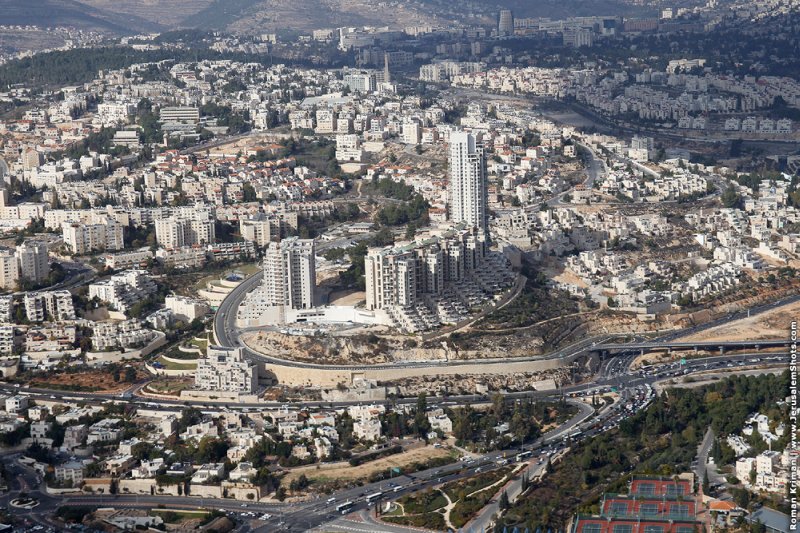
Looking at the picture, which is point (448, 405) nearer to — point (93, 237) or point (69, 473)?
point (69, 473)

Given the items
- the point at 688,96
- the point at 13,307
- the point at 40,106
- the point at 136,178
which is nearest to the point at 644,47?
the point at 688,96

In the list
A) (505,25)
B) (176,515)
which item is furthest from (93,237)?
(505,25)

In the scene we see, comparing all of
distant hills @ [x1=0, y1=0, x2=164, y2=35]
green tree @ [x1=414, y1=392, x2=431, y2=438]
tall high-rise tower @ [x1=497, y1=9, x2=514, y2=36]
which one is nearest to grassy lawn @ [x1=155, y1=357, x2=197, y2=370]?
green tree @ [x1=414, y1=392, x2=431, y2=438]

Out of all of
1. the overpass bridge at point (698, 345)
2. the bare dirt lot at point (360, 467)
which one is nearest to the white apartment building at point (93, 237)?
the overpass bridge at point (698, 345)

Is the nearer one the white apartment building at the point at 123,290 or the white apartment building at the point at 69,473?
the white apartment building at the point at 69,473

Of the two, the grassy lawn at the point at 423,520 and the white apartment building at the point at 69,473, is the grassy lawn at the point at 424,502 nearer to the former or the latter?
the grassy lawn at the point at 423,520

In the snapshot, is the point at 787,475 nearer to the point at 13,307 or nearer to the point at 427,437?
the point at 427,437

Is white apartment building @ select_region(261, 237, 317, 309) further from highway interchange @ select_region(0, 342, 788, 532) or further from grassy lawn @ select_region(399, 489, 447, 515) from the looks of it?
grassy lawn @ select_region(399, 489, 447, 515)
